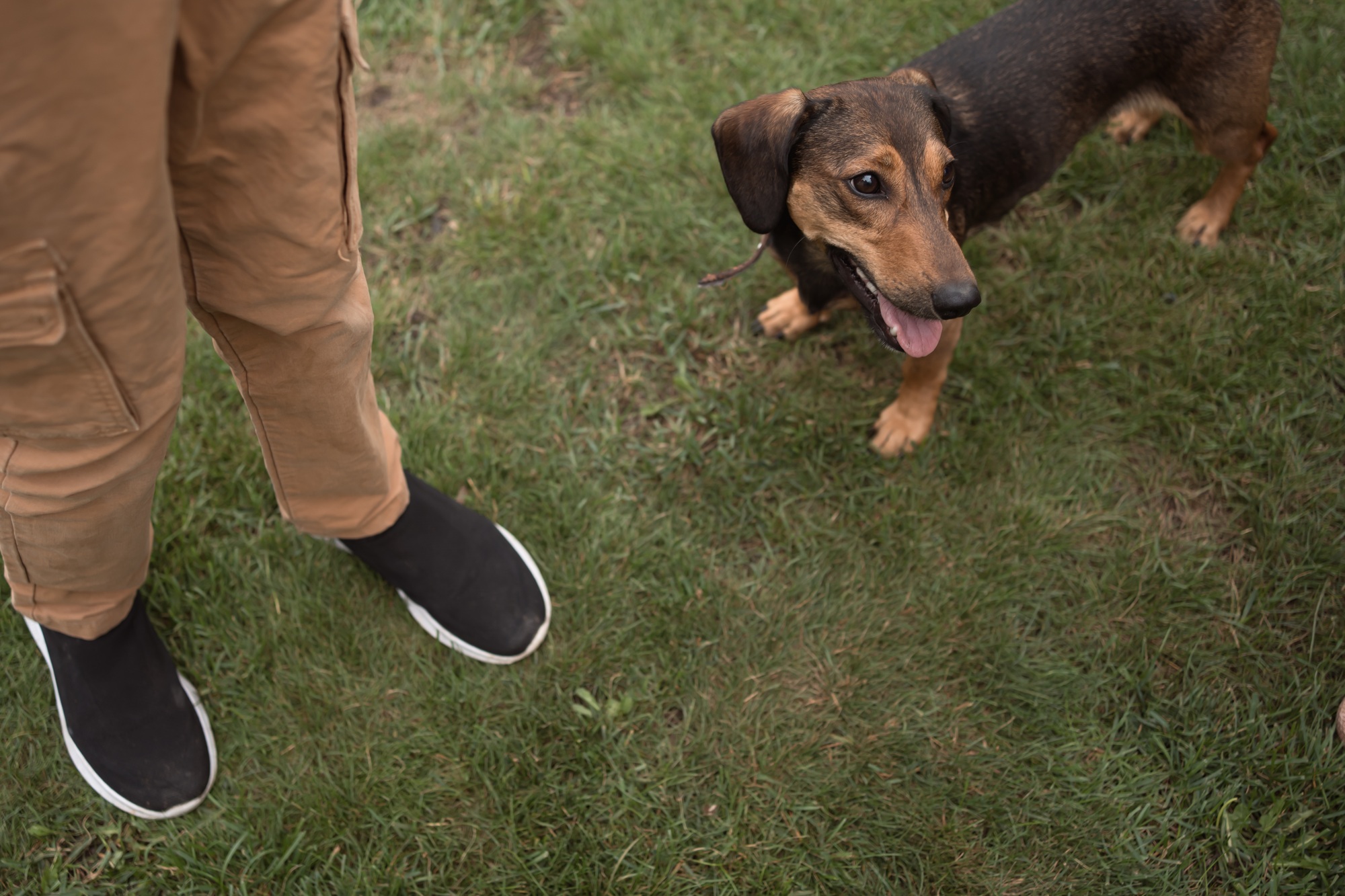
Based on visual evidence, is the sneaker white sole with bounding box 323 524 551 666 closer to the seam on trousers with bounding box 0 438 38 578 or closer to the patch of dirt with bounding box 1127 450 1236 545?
→ the seam on trousers with bounding box 0 438 38 578

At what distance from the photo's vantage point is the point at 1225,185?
3.47 metres

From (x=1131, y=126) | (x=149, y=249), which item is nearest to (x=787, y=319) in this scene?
(x=1131, y=126)

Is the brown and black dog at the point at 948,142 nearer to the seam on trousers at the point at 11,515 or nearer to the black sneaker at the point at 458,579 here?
the black sneaker at the point at 458,579

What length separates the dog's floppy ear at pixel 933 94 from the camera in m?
2.67

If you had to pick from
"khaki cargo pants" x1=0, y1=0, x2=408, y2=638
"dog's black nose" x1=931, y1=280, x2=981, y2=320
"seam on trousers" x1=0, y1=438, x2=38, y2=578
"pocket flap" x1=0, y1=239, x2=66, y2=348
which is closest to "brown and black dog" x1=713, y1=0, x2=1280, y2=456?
"dog's black nose" x1=931, y1=280, x2=981, y2=320

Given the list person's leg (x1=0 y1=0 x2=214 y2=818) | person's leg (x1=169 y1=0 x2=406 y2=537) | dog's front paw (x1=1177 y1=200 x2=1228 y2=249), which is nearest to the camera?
person's leg (x1=0 y1=0 x2=214 y2=818)

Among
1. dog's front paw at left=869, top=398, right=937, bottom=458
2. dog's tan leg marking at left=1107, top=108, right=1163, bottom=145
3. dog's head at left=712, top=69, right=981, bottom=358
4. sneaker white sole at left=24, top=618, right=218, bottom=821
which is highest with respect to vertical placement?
dog's head at left=712, top=69, right=981, bottom=358

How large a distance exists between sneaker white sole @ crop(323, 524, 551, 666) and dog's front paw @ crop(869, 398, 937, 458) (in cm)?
134

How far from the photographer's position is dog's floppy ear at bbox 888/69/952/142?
2666 millimetres

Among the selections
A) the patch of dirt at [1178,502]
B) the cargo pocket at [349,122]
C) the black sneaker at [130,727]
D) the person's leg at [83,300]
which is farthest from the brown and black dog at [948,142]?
the black sneaker at [130,727]

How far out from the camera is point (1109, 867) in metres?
2.50

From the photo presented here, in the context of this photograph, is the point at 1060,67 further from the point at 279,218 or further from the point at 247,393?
the point at 247,393

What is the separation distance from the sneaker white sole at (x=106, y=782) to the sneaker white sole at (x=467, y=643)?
0.70 metres

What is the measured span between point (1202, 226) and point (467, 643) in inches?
133
